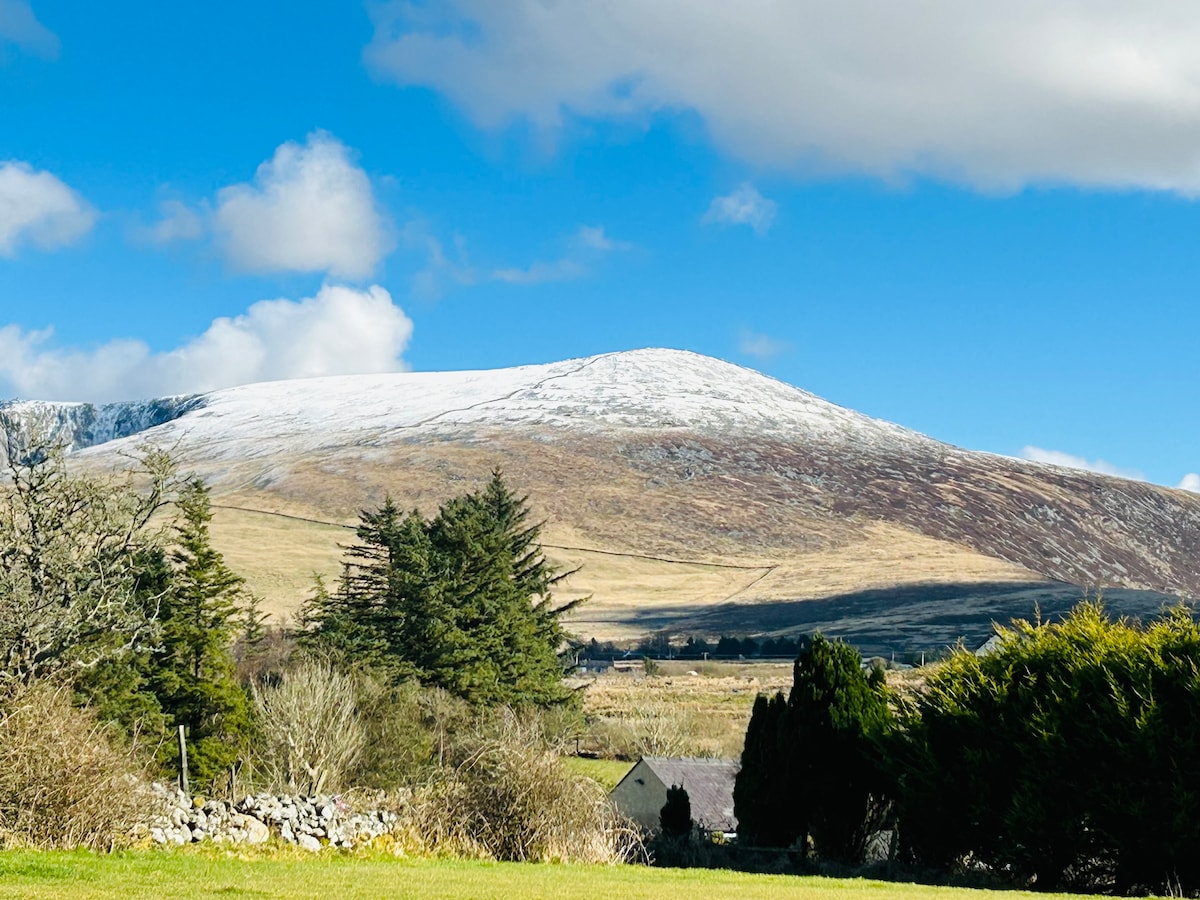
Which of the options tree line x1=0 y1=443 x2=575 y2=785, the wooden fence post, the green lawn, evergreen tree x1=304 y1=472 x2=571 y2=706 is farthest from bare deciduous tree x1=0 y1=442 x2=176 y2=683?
the green lawn

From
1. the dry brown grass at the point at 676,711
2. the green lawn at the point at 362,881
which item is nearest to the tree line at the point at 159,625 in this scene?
the green lawn at the point at 362,881

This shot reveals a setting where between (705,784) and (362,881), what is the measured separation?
28.6 meters

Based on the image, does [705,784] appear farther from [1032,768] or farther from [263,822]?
[263,822]

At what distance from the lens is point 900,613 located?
142 m

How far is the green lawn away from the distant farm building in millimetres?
17491

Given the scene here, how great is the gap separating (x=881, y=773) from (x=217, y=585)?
22.9 m

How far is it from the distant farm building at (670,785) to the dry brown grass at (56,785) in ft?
80.6

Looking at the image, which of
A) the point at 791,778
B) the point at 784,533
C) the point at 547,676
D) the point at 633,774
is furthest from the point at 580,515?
the point at 791,778

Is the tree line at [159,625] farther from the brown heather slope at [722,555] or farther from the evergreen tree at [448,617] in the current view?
the brown heather slope at [722,555]

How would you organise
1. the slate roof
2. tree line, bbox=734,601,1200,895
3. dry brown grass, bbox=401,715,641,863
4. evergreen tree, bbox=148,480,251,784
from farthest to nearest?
the slate roof < evergreen tree, bbox=148,480,251,784 < dry brown grass, bbox=401,715,641,863 < tree line, bbox=734,601,1200,895

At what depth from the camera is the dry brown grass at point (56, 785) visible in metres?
21.8

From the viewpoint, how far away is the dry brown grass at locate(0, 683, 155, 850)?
2180 centimetres

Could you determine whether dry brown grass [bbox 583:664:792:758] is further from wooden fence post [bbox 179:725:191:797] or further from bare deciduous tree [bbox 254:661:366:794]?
wooden fence post [bbox 179:725:191:797]

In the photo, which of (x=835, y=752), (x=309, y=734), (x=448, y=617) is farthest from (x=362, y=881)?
(x=448, y=617)
